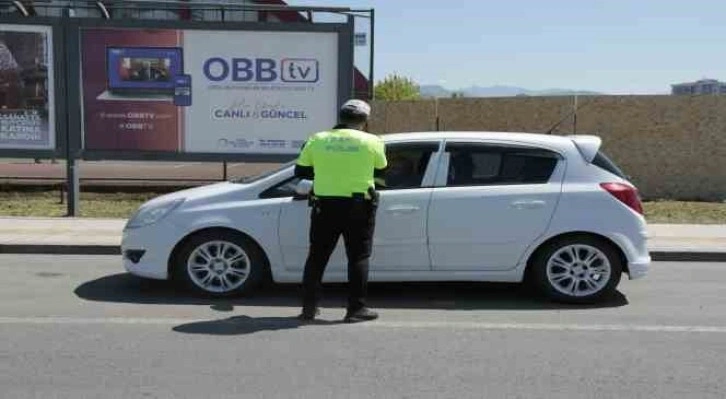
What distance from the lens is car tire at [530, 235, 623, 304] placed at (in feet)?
24.4

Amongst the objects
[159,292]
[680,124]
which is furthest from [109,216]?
[680,124]

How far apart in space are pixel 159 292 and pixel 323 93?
A: 7.07 metres

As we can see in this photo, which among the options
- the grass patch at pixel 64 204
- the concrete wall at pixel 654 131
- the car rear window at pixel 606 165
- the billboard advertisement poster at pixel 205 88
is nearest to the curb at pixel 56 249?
the grass patch at pixel 64 204

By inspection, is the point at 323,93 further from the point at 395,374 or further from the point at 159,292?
the point at 395,374

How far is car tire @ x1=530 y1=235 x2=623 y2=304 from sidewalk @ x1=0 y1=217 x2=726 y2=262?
3.33 metres

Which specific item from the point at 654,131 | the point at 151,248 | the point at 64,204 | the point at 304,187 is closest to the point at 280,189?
the point at 304,187

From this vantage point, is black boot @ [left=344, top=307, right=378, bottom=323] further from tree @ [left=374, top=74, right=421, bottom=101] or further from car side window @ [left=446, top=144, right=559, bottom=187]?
tree @ [left=374, top=74, right=421, bottom=101]

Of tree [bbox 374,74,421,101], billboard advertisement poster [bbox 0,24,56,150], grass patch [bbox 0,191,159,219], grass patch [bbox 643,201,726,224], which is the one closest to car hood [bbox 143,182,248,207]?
grass patch [bbox 0,191,159,219]

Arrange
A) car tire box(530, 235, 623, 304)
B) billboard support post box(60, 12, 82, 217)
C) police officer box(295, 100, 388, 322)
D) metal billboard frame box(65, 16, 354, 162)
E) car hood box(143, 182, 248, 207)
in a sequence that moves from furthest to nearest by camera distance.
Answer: metal billboard frame box(65, 16, 354, 162), billboard support post box(60, 12, 82, 217), car hood box(143, 182, 248, 207), car tire box(530, 235, 623, 304), police officer box(295, 100, 388, 322)

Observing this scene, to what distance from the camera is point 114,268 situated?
9344 millimetres

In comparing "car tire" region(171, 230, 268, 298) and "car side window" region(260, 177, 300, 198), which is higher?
"car side window" region(260, 177, 300, 198)

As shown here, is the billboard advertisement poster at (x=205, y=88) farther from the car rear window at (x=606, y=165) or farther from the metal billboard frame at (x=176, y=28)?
the car rear window at (x=606, y=165)

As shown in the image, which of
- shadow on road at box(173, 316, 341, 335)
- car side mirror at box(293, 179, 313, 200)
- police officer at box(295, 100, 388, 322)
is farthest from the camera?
car side mirror at box(293, 179, 313, 200)

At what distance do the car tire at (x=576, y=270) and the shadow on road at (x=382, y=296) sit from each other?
0.37 ft
